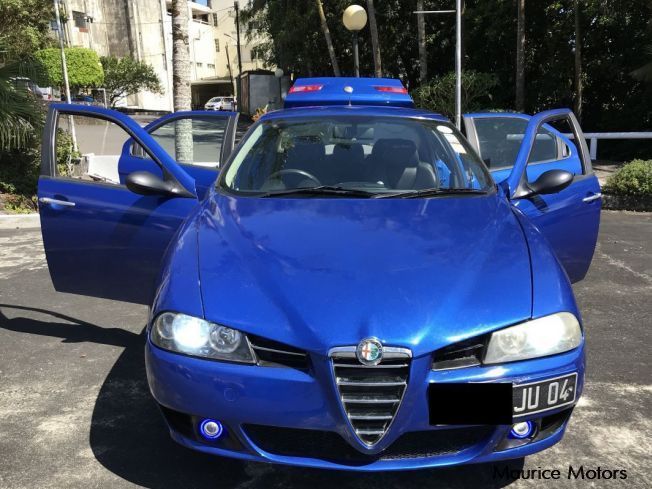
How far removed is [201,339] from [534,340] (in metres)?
1.20

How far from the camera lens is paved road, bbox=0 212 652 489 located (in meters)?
2.46

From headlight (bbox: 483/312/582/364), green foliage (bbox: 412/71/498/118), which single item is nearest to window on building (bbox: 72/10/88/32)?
green foliage (bbox: 412/71/498/118)

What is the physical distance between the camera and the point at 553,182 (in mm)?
3260

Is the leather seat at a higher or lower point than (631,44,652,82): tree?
lower

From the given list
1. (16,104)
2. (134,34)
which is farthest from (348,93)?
(134,34)

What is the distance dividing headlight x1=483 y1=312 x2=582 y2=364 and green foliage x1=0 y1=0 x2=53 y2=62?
9.85 metres

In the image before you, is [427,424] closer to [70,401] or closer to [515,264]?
[515,264]

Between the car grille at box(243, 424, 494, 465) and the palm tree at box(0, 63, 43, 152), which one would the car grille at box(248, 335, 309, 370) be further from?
the palm tree at box(0, 63, 43, 152)

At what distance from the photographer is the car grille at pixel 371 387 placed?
1948 mm

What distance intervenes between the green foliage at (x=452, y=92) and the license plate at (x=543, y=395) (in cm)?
1680

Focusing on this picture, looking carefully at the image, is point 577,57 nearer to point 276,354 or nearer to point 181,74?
point 181,74

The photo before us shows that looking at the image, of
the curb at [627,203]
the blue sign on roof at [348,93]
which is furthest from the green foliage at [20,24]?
the curb at [627,203]

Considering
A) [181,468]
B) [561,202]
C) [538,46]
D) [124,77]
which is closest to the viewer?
[181,468]

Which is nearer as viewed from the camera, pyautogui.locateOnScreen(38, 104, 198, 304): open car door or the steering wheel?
the steering wheel
